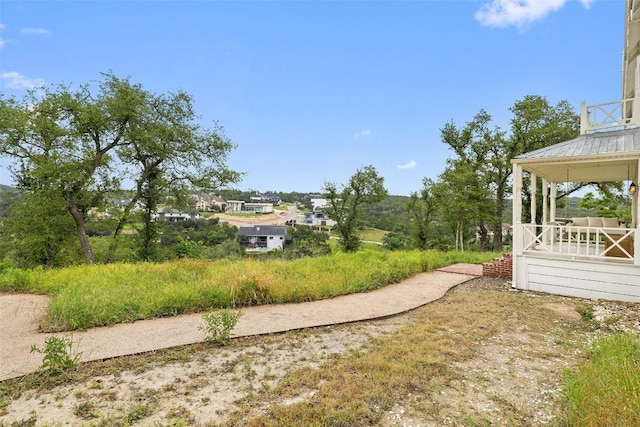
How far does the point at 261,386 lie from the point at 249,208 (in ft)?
118

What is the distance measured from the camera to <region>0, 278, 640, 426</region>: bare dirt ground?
2750 mm

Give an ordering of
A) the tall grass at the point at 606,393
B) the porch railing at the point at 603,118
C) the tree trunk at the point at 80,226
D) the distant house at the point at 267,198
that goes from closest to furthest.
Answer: the tall grass at the point at 606,393, the porch railing at the point at 603,118, the tree trunk at the point at 80,226, the distant house at the point at 267,198

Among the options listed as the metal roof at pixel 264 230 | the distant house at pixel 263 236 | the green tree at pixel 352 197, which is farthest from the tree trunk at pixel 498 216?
the metal roof at pixel 264 230

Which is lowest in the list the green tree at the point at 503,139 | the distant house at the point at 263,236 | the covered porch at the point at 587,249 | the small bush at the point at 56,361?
the distant house at the point at 263,236

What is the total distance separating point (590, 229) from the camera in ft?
23.5

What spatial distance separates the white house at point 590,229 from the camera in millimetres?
6895

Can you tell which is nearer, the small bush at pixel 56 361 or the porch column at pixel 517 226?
the small bush at pixel 56 361

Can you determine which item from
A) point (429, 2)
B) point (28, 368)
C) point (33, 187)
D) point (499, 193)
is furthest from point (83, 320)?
point (499, 193)

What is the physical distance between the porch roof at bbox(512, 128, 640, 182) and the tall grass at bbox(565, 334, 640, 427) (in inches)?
195

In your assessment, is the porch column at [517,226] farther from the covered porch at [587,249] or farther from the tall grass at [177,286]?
the tall grass at [177,286]

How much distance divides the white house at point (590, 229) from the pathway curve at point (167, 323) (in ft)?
7.15

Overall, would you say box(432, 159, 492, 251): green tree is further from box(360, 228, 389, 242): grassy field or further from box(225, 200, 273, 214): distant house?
box(225, 200, 273, 214): distant house

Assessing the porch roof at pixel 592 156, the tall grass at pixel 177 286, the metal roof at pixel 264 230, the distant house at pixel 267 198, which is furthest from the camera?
the distant house at pixel 267 198

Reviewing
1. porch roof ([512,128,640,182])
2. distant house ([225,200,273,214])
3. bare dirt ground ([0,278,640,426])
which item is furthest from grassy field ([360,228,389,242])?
bare dirt ground ([0,278,640,426])
